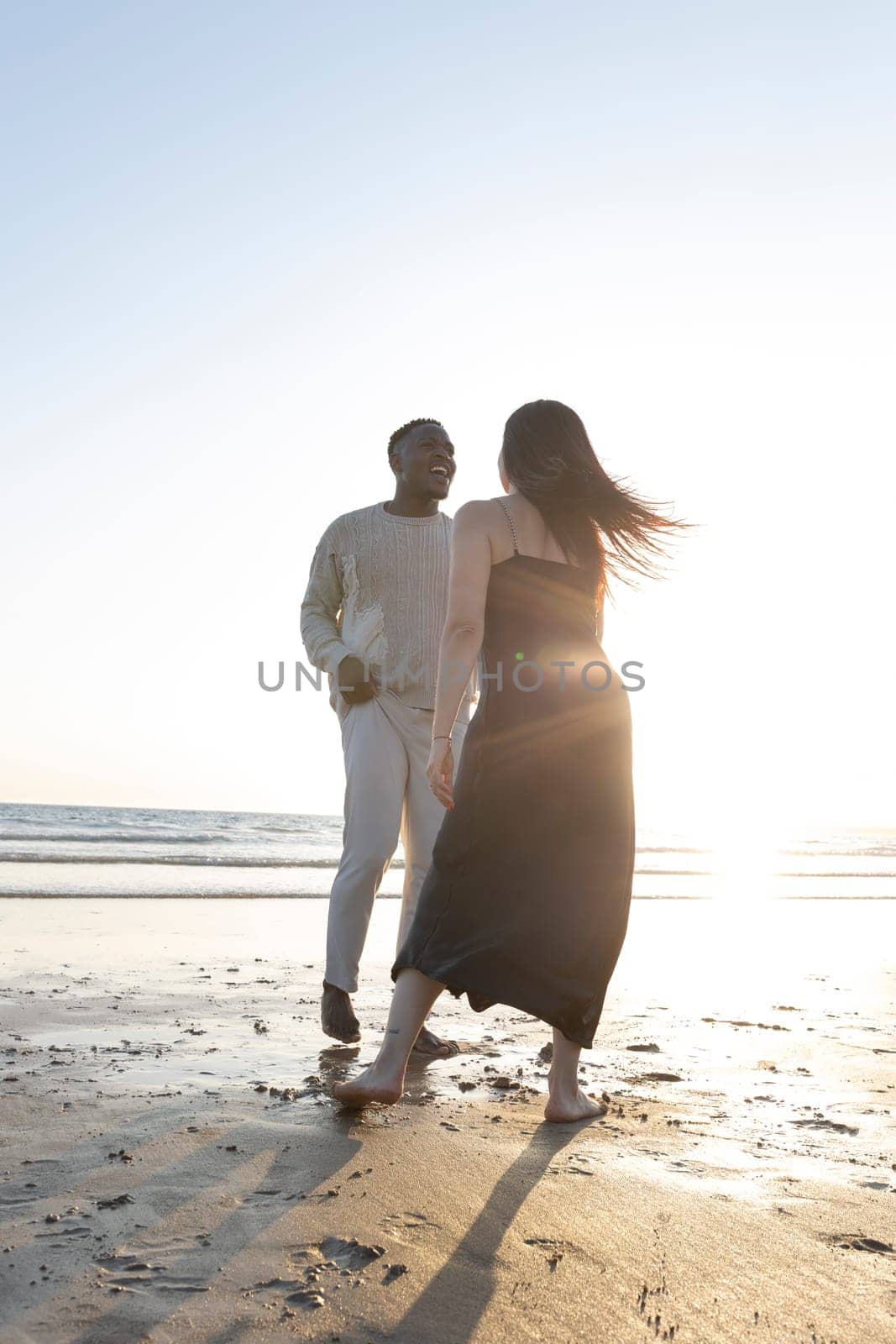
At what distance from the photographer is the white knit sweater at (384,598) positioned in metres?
3.98

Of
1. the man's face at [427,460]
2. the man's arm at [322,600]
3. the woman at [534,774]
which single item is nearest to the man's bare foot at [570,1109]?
the woman at [534,774]

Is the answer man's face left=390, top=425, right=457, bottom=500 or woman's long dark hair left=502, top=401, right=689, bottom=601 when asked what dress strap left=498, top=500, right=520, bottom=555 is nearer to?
woman's long dark hair left=502, top=401, right=689, bottom=601

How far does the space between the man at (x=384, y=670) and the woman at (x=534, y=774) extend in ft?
2.50

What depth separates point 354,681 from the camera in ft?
12.7

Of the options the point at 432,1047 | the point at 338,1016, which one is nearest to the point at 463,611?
the point at 338,1016

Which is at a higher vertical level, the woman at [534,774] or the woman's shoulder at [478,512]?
the woman's shoulder at [478,512]

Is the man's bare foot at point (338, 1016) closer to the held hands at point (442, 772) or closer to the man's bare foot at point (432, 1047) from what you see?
the man's bare foot at point (432, 1047)

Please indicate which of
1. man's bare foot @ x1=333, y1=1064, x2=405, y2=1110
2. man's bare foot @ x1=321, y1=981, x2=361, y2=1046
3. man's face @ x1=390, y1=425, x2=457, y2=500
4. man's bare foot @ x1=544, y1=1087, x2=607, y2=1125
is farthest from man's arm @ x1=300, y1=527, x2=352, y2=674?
man's bare foot @ x1=544, y1=1087, x2=607, y2=1125

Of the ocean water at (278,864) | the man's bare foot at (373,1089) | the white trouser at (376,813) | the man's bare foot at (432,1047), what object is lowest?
the ocean water at (278,864)

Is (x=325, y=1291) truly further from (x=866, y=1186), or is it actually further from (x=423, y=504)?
(x=423, y=504)

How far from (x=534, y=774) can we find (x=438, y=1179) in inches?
40.8

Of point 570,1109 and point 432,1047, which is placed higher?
point 570,1109

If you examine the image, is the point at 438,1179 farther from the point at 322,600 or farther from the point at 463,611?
the point at 322,600

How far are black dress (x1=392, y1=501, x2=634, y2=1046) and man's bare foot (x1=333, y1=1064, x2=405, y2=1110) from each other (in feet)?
A: 0.88
